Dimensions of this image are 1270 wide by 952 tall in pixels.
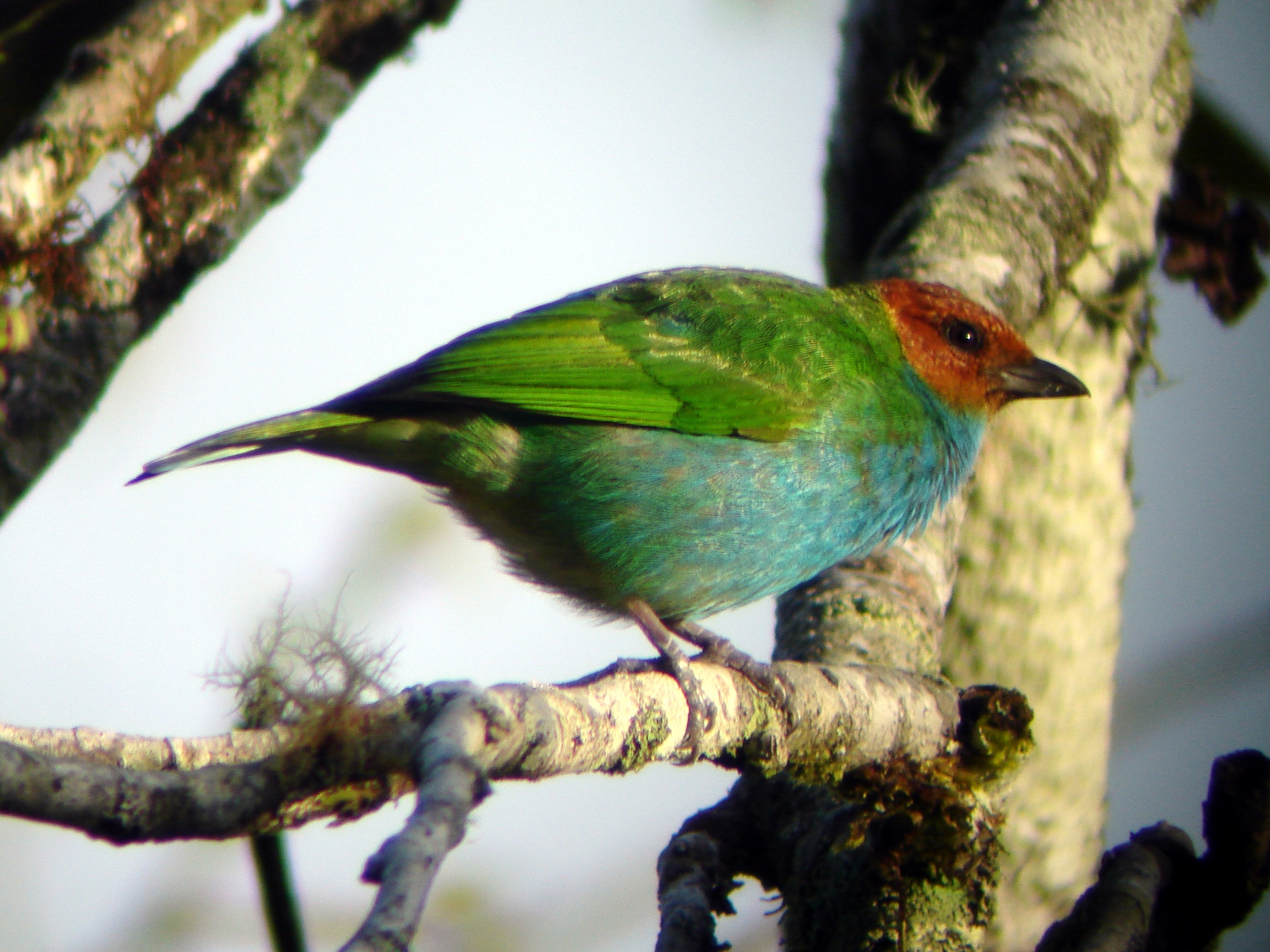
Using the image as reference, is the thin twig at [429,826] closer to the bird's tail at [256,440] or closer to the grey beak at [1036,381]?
the bird's tail at [256,440]

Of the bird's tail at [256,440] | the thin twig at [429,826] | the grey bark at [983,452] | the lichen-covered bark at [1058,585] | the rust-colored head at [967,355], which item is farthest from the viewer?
the lichen-covered bark at [1058,585]

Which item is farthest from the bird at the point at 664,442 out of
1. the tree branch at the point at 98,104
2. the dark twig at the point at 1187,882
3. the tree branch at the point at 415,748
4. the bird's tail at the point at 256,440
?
the dark twig at the point at 1187,882

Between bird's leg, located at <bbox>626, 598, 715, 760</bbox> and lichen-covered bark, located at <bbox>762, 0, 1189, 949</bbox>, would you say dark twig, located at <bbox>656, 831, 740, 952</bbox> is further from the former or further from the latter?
lichen-covered bark, located at <bbox>762, 0, 1189, 949</bbox>

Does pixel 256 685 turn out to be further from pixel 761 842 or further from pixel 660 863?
pixel 761 842

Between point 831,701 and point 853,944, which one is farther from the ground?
point 831,701

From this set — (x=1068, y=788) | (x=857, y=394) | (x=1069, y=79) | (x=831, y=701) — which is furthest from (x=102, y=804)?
(x=1069, y=79)

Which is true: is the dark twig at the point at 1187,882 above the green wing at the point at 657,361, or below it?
below

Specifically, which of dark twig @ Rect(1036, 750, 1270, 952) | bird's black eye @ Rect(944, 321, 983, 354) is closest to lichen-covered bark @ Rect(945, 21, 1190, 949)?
bird's black eye @ Rect(944, 321, 983, 354)
